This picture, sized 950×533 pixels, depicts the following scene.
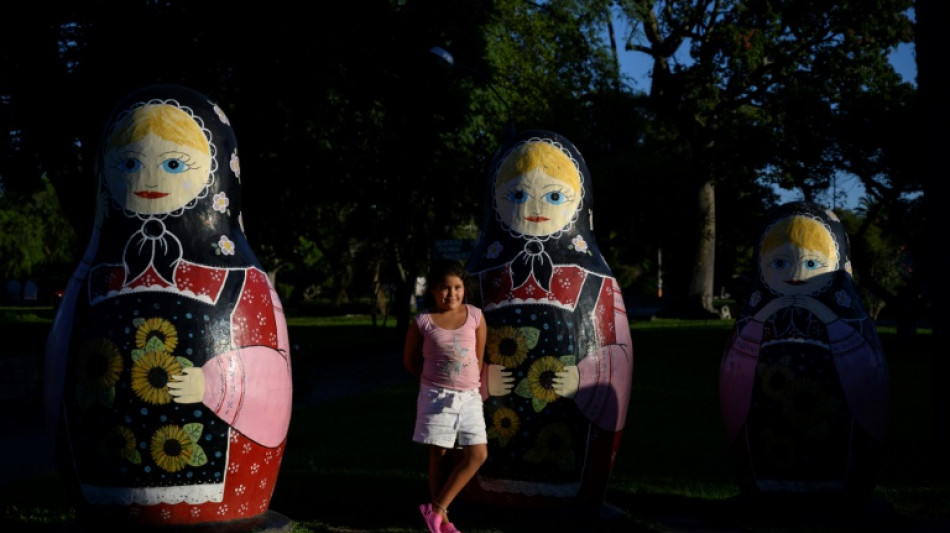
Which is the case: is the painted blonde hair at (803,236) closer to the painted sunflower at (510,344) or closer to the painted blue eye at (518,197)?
the painted blue eye at (518,197)

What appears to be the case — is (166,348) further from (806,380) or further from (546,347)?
(806,380)

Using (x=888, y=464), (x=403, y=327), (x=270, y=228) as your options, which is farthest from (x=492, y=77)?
(x=888, y=464)


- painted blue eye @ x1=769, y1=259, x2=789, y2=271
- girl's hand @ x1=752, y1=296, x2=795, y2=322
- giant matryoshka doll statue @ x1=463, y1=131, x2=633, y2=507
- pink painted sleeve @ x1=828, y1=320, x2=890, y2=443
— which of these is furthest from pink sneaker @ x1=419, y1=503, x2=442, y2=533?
painted blue eye @ x1=769, y1=259, x2=789, y2=271

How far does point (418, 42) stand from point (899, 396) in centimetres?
834

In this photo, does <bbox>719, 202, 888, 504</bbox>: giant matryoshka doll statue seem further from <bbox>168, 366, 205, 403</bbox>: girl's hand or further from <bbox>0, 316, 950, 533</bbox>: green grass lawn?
<bbox>168, 366, 205, 403</bbox>: girl's hand

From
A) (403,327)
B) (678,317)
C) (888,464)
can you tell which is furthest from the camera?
(678,317)

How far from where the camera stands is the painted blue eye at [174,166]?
562cm

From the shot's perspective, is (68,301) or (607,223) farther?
(607,223)

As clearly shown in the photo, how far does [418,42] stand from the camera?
15.2m

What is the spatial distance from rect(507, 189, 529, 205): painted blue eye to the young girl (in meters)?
0.83

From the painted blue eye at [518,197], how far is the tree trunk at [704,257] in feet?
81.5

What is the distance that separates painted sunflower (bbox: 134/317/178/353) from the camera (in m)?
5.35

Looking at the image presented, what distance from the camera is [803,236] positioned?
22.9ft

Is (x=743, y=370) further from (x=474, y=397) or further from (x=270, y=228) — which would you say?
(x=270, y=228)
